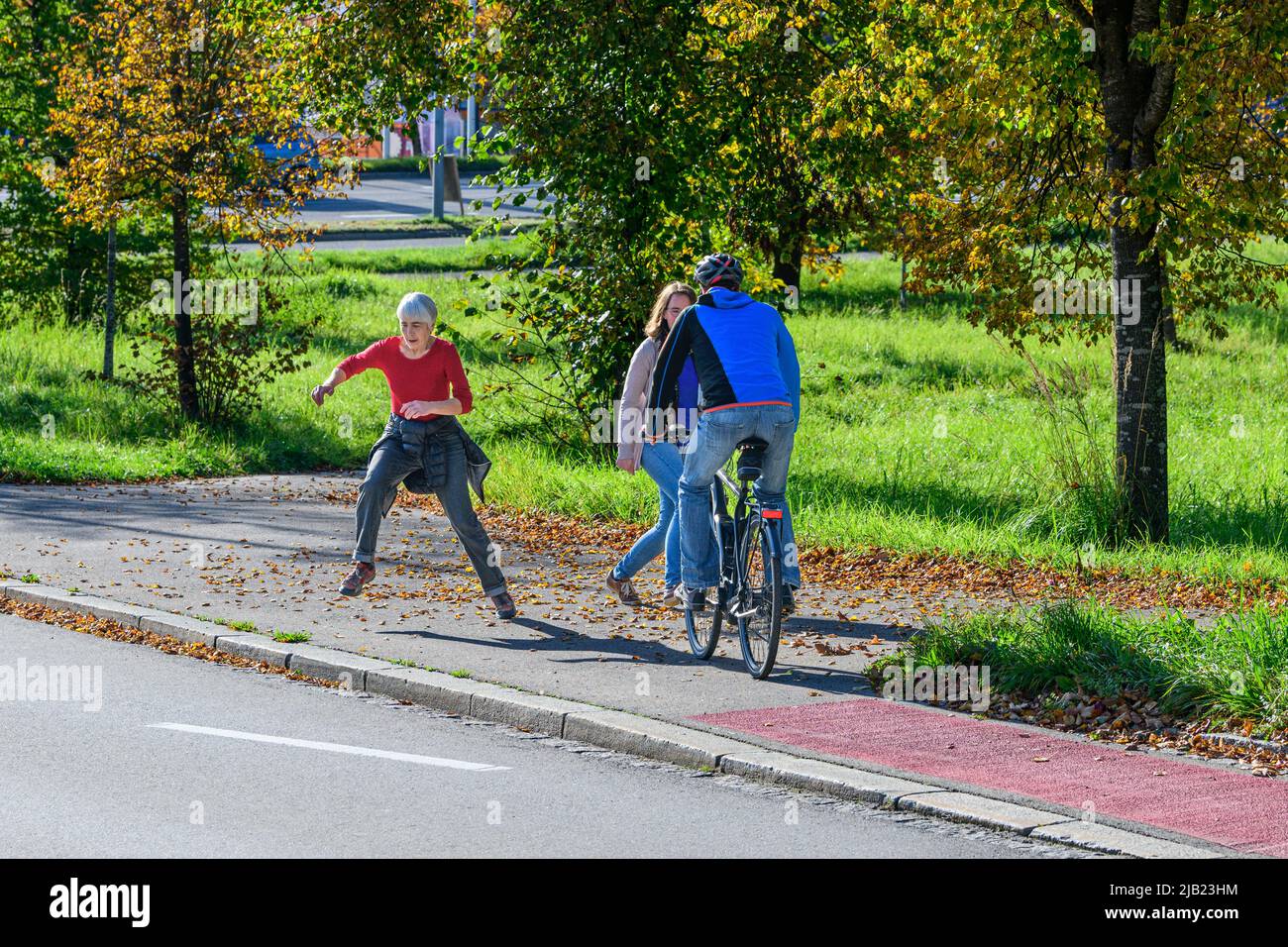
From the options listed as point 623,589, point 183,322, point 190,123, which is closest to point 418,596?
point 623,589

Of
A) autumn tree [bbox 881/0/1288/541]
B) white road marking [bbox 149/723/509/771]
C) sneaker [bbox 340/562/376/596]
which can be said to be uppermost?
autumn tree [bbox 881/0/1288/541]

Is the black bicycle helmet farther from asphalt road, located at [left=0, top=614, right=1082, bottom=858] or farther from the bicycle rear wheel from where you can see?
asphalt road, located at [left=0, top=614, right=1082, bottom=858]

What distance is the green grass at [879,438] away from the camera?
1325cm

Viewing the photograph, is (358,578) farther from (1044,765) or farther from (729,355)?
(1044,765)

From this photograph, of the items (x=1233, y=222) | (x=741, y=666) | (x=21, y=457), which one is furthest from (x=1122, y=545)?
(x=21, y=457)

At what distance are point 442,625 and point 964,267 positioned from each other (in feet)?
23.7

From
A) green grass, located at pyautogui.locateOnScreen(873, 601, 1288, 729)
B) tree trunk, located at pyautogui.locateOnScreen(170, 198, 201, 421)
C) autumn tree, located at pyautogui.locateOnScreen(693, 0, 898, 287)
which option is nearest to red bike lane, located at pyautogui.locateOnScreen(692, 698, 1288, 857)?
green grass, located at pyautogui.locateOnScreen(873, 601, 1288, 729)

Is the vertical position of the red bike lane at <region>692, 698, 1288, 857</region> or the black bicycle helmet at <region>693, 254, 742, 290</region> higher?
the black bicycle helmet at <region>693, 254, 742, 290</region>

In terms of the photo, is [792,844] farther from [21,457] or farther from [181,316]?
[181,316]

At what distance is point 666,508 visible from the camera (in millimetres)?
10188

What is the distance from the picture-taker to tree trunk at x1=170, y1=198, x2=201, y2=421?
1939 centimetres

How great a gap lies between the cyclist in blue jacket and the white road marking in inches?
82.2

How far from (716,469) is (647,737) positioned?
192 cm

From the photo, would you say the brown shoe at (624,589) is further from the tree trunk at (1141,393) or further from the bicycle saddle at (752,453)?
the tree trunk at (1141,393)
